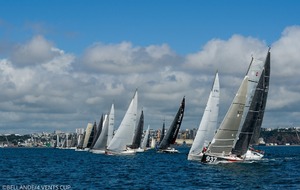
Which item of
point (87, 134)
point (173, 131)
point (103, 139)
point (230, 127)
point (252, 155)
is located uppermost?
point (87, 134)

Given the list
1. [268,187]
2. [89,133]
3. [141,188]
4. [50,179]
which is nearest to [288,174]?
[268,187]

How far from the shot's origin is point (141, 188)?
45.8 meters

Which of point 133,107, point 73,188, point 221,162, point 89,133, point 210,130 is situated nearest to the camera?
point 73,188

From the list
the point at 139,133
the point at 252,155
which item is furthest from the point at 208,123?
the point at 139,133

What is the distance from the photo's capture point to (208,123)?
3317 inches

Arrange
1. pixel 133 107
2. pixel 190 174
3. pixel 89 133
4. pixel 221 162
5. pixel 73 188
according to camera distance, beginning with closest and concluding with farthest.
A: pixel 73 188
pixel 190 174
pixel 221 162
pixel 133 107
pixel 89 133

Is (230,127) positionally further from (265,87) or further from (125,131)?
(125,131)

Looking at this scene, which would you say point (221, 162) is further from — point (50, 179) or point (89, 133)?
point (89, 133)

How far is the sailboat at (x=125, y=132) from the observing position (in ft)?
350

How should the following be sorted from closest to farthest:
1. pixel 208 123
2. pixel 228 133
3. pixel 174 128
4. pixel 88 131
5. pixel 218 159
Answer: pixel 218 159 → pixel 228 133 → pixel 208 123 → pixel 174 128 → pixel 88 131

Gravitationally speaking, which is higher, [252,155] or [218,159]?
[252,155]

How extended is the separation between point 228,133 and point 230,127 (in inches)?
31.1

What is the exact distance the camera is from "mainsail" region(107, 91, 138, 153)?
107 metres

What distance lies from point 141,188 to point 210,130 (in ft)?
130
